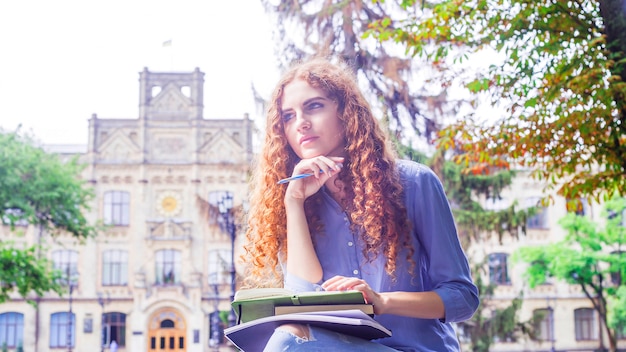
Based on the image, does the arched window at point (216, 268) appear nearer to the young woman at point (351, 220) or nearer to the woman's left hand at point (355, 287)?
the young woman at point (351, 220)

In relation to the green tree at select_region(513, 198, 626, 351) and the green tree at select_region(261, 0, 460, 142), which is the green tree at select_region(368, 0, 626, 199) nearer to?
the green tree at select_region(261, 0, 460, 142)

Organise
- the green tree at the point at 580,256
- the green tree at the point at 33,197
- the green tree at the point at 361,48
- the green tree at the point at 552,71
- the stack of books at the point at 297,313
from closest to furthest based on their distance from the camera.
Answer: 1. the stack of books at the point at 297,313
2. the green tree at the point at 552,71
3. the green tree at the point at 361,48
4. the green tree at the point at 33,197
5. the green tree at the point at 580,256

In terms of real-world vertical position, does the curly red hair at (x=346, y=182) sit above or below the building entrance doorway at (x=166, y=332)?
above

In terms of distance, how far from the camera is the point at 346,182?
2043mm

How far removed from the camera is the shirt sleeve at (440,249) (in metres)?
1.81

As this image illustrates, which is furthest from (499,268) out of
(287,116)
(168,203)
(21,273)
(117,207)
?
(287,116)

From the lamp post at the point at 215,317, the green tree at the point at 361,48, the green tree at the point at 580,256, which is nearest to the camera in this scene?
the green tree at the point at 361,48

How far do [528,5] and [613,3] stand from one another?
0.62m

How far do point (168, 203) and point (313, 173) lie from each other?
26.4 meters

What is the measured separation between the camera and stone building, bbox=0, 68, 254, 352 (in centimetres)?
2652

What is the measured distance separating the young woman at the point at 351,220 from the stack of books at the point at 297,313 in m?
0.03

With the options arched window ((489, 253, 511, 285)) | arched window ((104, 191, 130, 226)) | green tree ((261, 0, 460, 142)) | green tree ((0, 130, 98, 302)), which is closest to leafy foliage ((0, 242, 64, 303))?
green tree ((0, 130, 98, 302))

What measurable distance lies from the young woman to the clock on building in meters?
25.9

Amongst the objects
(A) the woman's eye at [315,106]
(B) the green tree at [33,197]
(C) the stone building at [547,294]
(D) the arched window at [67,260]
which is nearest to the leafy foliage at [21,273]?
(B) the green tree at [33,197]
